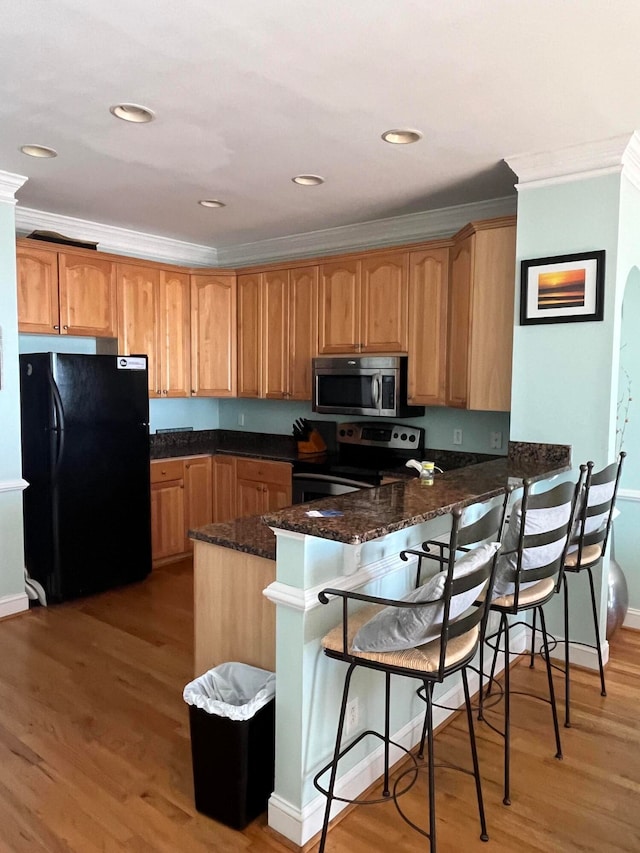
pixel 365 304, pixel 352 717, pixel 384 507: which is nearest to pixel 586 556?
pixel 384 507

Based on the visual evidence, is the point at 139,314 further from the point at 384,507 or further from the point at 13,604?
the point at 384,507

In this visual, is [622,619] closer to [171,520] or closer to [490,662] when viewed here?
[490,662]

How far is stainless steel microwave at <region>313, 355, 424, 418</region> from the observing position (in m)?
4.11

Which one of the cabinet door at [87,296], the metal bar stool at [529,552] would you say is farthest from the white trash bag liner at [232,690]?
the cabinet door at [87,296]

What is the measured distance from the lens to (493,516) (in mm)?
1885

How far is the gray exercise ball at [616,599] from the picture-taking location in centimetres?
325

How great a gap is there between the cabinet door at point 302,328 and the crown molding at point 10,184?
1.93 meters

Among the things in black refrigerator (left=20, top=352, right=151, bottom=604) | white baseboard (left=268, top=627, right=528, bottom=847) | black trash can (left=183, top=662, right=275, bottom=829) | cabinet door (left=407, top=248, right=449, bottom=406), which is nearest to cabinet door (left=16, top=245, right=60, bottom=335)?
black refrigerator (left=20, top=352, right=151, bottom=604)

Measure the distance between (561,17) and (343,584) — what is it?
1.88 meters

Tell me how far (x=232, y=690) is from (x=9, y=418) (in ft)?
7.83

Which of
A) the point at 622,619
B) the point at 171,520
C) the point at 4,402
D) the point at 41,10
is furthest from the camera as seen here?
the point at 171,520

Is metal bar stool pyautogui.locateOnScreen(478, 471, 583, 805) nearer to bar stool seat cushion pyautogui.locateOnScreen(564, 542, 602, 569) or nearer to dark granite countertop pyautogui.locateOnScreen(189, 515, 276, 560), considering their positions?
bar stool seat cushion pyautogui.locateOnScreen(564, 542, 602, 569)

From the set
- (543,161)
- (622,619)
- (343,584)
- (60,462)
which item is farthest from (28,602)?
(543,161)

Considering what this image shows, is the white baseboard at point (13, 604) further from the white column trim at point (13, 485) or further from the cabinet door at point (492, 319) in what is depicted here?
the cabinet door at point (492, 319)
